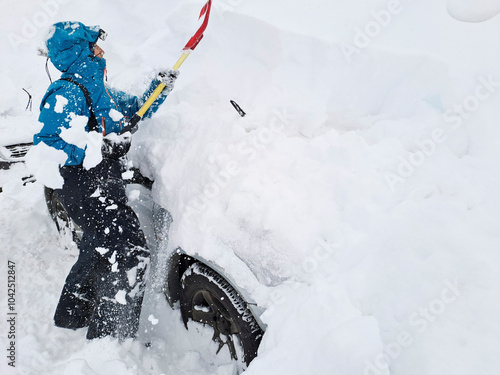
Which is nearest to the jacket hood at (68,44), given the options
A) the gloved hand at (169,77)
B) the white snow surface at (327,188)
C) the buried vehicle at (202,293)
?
the gloved hand at (169,77)

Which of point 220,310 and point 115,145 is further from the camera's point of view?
point 115,145

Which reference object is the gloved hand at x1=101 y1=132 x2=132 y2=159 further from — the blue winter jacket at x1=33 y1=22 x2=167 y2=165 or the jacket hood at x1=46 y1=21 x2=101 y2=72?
the jacket hood at x1=46 y1=21 x2=101 y2=72

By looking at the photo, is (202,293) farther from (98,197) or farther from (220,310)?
(98,197)

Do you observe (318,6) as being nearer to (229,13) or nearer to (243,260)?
(229,13)

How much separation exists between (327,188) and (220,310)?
3.03 feet

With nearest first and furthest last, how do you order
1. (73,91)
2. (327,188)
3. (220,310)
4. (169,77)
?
(327,188), (220,310), (73,91), (169,77)

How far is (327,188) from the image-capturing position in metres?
1.91

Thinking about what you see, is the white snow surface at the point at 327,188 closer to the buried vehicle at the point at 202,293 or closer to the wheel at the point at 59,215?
the buried vehicle at the point at 202,293

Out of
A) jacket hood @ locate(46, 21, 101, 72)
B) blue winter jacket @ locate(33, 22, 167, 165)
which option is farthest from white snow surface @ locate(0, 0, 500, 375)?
jacket hood @ locate(46, 21, 101, 72)

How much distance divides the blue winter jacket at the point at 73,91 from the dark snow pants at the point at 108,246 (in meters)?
0.18

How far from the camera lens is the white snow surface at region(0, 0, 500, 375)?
1546mm

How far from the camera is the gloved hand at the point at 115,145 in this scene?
242 centimetres

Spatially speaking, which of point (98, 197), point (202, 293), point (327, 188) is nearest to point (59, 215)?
point (98, 197)

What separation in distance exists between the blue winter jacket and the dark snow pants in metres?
0.18
